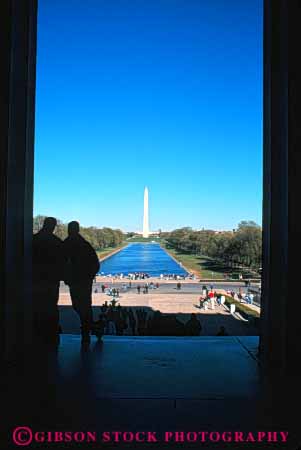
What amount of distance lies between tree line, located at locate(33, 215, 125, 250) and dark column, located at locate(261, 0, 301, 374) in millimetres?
1564

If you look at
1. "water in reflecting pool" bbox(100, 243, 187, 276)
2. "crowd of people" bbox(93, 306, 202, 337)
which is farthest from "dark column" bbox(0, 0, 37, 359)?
"water in reflecting pool" bbox(100, 243, 187, 276)

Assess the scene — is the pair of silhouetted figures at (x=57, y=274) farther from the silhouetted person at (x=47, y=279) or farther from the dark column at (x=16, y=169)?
the dark column at (x=16, y=169)

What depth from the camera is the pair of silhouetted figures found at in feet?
10.5

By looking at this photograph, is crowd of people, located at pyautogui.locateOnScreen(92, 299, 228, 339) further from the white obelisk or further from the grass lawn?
the white obelisk

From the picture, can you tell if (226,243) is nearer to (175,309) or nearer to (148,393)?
(175,309)

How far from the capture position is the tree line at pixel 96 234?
335 centimetres

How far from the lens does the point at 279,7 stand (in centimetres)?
276

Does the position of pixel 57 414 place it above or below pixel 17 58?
below

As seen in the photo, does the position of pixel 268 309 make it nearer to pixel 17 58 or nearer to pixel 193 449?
pixel 193 449

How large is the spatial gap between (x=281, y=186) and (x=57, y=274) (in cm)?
196

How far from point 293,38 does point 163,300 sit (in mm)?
2696

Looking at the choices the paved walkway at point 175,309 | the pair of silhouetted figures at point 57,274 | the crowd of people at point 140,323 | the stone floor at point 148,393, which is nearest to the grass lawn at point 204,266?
the paved walkway at point 175,309

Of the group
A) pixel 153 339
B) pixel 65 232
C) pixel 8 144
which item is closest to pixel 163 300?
pixel 153 339

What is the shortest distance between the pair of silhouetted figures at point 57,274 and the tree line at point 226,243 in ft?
4.38
